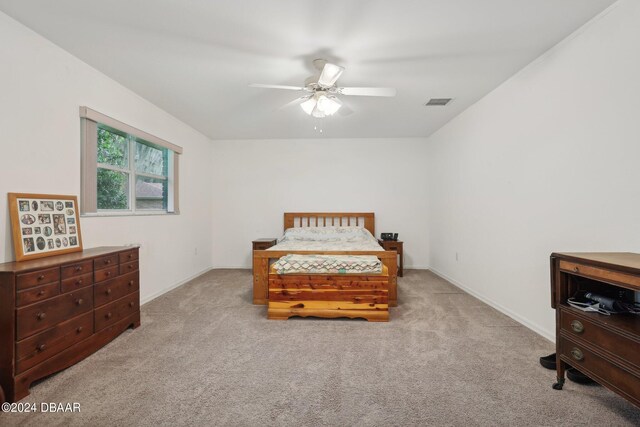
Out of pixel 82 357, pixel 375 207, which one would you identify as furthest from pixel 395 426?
pixel 375 207

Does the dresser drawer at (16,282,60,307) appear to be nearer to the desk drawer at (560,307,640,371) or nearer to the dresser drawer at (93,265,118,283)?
the dresser drawer at (93,265,118,283)

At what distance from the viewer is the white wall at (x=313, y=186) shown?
5262mm

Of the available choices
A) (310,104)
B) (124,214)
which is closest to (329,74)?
(310,104)

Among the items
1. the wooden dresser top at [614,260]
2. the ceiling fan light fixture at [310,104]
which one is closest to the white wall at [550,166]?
the wooden dresser top at [614,260]

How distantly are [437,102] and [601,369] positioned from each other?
3084 millimetres

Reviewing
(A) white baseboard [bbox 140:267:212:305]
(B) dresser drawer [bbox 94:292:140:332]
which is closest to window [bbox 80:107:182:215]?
(B) dresser drawer [bbox 94:292:140:332]

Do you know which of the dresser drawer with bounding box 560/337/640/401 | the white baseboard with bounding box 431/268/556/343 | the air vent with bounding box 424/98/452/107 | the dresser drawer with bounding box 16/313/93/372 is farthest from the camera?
the air vent with bounding box 424/98/452/107

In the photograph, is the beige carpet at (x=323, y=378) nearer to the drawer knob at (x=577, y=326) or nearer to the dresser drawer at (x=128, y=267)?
the drawer knob at (x=577, y=326)

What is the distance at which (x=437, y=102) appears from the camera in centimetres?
354

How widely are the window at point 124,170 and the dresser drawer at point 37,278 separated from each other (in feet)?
3.06

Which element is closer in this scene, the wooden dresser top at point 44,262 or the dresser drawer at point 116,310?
the wooden dresser top at point 44,262

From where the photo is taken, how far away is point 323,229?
4824 mm

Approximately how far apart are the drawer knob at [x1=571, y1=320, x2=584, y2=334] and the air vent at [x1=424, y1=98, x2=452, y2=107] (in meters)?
2.77

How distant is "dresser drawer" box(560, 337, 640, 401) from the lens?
1312mm
